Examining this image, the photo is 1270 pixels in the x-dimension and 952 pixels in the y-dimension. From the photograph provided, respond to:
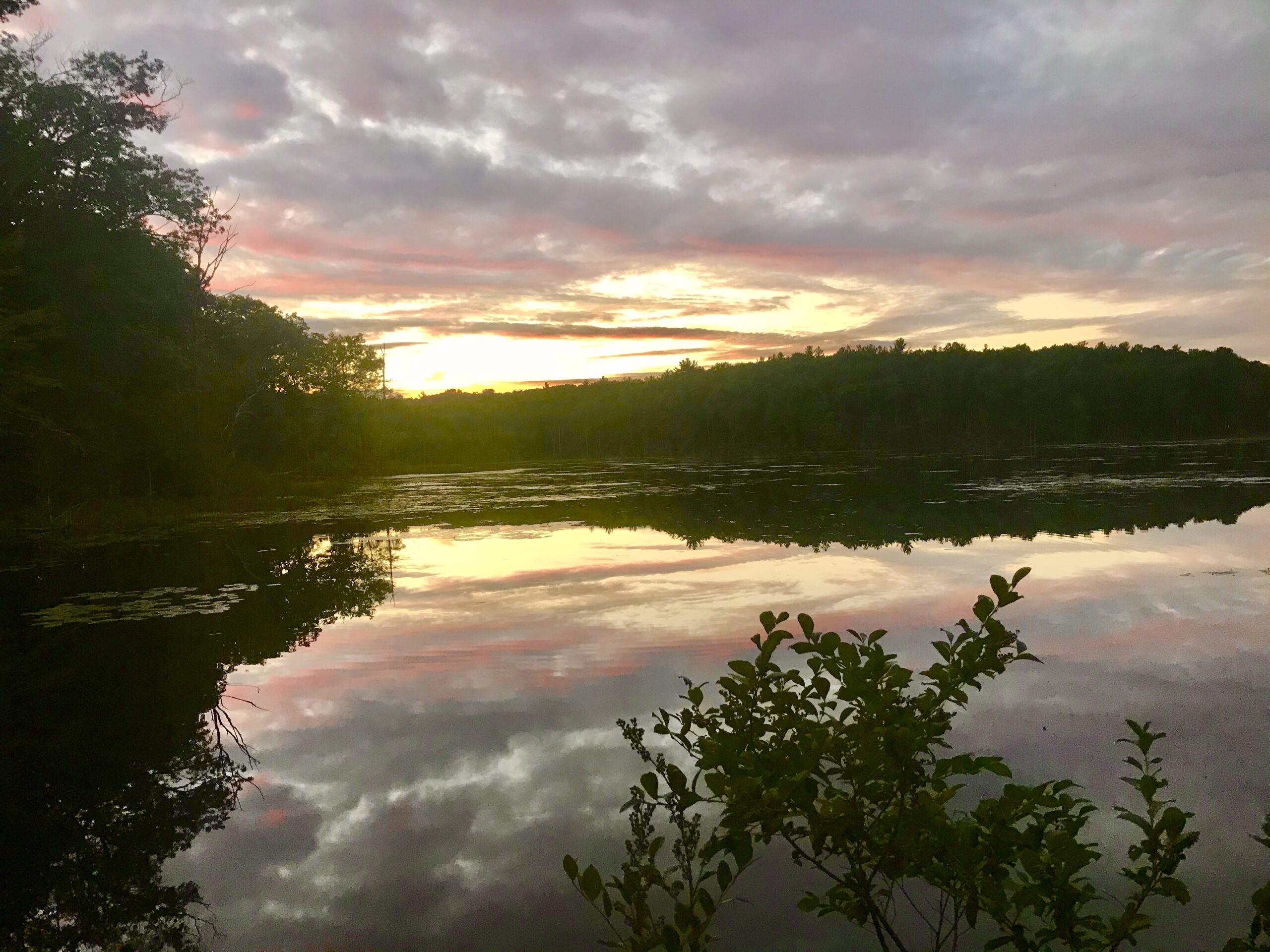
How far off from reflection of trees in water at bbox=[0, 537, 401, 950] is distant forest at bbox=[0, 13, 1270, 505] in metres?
13.7

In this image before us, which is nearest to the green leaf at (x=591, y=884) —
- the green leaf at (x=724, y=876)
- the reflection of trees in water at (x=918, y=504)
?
the green leaf at (x=724, y=876)

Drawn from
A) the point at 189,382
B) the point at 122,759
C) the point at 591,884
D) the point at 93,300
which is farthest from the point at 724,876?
the point at 189,382

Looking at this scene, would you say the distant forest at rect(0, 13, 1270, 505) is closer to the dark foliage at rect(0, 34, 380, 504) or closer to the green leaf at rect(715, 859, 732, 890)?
the dark foliage at rect(0, 34, 380, 504)

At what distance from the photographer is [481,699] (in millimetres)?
7383

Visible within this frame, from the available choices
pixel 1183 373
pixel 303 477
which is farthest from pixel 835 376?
pixel 303 477

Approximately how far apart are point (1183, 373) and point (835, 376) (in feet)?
153

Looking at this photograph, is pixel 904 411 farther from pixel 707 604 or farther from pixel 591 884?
pixel 591 884

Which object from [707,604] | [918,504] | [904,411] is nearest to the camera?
[707,604]

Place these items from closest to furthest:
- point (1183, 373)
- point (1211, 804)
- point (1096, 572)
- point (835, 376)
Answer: point (1211, 804) → point (1096, 572) → point (1183, 373) → point (835, 376)

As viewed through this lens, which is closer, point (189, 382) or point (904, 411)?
point (189, 382)

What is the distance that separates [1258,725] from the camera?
595 centimetres

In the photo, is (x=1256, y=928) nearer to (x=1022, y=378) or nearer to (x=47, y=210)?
(x=47, y=210)

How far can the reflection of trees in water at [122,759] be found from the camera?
420cm

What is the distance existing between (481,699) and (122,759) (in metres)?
2.75
